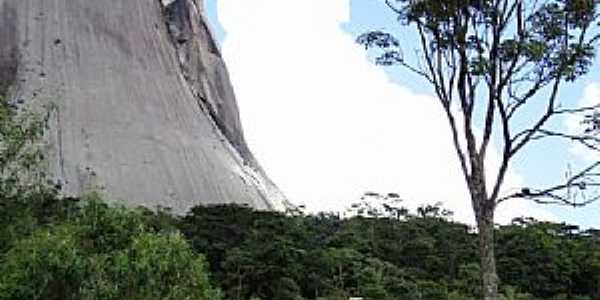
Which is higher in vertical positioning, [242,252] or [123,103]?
[123,103]

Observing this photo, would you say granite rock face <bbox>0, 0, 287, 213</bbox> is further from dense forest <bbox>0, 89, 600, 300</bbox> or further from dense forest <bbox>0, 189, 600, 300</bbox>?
dense forest <bbox>0, 189, 600, 300</bbox>

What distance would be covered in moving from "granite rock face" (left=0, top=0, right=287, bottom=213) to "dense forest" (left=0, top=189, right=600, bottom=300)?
25.6 feet

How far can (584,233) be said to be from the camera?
51031 mm

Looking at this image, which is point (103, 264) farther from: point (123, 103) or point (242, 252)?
point (123, 103)

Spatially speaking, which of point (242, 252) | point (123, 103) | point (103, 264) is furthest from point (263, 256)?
point (103, 264)

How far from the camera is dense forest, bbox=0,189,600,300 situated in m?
9.56

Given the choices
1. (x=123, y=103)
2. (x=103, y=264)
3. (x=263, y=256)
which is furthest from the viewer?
(x=123, y=103)

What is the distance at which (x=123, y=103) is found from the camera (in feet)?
194

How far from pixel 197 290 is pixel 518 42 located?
14.9 ft

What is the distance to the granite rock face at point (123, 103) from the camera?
178 feet

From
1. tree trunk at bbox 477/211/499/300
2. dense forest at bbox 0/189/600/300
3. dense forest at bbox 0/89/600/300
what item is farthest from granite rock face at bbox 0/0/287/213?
tree trunk at bbox 477/211/499/300

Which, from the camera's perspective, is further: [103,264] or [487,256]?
[487,256]

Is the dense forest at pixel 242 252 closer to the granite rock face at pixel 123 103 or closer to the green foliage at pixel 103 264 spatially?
the green foliage at pixel 103 264

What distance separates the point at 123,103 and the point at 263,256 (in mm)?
26207
